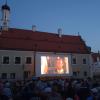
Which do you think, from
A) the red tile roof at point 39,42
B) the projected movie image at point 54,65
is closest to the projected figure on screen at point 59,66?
the projected movie image at point 54,65

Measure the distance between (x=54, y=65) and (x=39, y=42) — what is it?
273 inches

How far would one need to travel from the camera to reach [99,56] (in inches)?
2825

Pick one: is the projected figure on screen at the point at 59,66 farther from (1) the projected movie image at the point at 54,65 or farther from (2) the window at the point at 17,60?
(2) the window at the point at 17,60

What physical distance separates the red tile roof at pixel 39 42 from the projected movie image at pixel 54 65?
2650mm

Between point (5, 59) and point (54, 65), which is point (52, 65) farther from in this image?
point (5, 59)

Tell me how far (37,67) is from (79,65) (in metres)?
9.85

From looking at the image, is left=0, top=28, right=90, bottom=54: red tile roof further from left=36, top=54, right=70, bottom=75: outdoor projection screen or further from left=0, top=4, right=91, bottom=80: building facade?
left=36, top=54, right=70, bottom=75: outdoor projection screen

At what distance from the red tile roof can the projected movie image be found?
265 cm

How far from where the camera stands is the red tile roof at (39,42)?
43.3 metres

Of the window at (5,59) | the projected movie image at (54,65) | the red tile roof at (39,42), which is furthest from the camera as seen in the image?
the red tile roof at (39,42)

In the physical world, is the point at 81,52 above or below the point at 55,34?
below

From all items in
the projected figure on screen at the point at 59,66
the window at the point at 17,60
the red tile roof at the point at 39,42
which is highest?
the red tile roof at the point at 39,42

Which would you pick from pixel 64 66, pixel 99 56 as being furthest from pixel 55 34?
pixel 99 56

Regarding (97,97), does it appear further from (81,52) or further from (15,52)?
(81,52)
